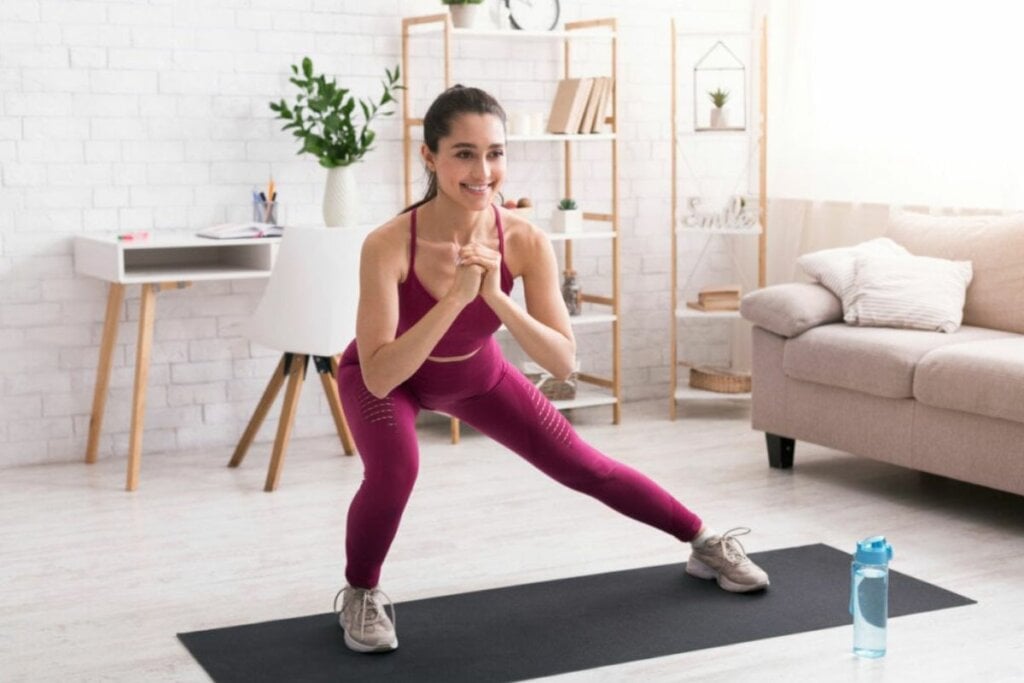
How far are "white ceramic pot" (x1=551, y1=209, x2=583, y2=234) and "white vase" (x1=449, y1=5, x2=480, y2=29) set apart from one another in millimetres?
746

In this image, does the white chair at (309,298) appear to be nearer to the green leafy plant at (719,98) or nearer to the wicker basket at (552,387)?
the wicker basket at (552,387)

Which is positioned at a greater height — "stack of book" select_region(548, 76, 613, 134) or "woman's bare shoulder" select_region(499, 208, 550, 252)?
"stack of book" select_region(548, 76, 613, 134)

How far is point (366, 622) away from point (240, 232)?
2007 millimetres

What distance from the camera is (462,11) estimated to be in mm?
5230

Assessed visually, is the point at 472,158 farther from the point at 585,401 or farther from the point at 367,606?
the point at 585,401

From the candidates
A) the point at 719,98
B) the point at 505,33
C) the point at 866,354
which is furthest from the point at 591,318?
the point at 866,354

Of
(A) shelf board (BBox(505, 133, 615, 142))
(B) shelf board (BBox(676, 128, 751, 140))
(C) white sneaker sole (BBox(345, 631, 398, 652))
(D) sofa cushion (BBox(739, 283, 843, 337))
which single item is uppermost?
(B) shelf board (BBox(676, 128, 751, 140))

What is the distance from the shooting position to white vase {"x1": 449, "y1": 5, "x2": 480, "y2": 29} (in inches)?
206

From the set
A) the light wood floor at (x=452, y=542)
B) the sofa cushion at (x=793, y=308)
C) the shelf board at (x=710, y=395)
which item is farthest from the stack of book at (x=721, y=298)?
the sofa cushion at (x=793, y=308)

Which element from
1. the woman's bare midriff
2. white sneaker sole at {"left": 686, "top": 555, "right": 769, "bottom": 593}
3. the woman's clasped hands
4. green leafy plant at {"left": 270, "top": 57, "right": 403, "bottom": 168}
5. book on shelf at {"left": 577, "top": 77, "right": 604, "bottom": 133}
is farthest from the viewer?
book on shelf at {"left": 577, "top": 77, "right": 604, "bottom": 133}

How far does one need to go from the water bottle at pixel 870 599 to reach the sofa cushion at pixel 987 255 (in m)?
1.77

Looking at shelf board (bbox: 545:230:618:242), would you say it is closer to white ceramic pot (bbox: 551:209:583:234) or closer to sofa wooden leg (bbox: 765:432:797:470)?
white ceramic pot (bbox: 551:209:583:234)

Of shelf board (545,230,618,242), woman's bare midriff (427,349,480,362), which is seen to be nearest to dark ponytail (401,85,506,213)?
woman's bare midriff (427,349,480,362)

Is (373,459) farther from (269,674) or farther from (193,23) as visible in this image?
(193,23)
